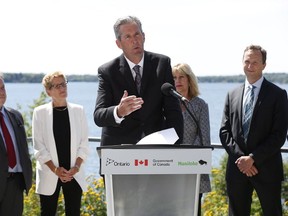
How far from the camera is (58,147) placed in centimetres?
514

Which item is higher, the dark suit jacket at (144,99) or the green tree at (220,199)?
the dark suit jacket at (144,99)

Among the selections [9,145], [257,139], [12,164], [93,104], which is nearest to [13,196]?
[12,164]

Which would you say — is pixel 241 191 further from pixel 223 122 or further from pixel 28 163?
pixel 28 163

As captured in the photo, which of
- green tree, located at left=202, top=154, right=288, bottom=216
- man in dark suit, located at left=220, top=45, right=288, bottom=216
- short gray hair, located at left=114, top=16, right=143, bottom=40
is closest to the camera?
short gray hair, located at left=114, top=16, right=143, bottom=40

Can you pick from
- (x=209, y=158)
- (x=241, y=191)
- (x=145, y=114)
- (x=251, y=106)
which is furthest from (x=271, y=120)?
(x=209, y=158)

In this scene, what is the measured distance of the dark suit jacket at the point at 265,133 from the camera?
4.82 meters

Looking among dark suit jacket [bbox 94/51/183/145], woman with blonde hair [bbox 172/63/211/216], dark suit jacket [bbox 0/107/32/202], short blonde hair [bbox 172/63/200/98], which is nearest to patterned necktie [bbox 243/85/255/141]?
woman with blonde hair [bbox 172/63/211/216]

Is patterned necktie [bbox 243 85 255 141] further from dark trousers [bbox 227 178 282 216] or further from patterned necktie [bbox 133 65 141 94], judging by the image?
patterned necktie [bbox 133 65 141 94]

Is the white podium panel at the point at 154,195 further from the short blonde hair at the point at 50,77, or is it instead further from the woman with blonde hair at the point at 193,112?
the short blonde hair at the point at 50,77

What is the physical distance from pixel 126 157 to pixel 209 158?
0.43m

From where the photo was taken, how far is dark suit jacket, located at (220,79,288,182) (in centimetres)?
482

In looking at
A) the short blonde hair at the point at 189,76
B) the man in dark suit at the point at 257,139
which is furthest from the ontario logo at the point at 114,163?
the short blonde hair at the point at 189,76

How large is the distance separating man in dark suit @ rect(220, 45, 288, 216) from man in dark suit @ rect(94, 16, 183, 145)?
3.84 ft

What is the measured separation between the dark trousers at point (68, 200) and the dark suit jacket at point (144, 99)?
1370 millimetres
